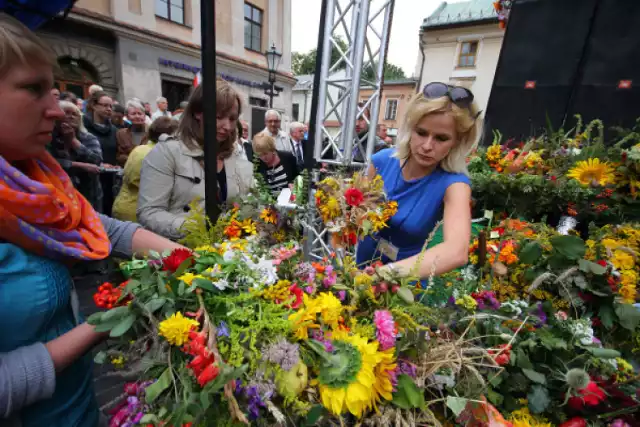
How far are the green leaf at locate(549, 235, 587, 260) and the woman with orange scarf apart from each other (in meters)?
1.74

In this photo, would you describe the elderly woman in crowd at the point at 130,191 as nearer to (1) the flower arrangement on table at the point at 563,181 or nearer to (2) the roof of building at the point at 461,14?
(1) the flower arrangement on table at the point at 563,181

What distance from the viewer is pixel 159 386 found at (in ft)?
2.13

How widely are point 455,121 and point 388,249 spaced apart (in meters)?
0.70

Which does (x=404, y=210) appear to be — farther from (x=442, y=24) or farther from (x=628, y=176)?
(x=442, y=24)

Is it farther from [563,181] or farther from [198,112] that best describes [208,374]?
[563,181]

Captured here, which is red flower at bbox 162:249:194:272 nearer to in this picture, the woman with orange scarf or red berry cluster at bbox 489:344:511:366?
the woman with orange scarf

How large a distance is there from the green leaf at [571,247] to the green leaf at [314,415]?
1.24m

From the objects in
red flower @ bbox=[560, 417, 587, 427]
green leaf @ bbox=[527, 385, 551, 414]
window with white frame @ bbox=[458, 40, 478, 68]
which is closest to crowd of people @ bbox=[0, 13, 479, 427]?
green leaf @ bbox=[527, 385, 551, 414]

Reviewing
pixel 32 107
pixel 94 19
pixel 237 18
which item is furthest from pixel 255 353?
pixel 237 18

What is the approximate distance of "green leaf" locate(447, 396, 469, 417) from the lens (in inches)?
29.1

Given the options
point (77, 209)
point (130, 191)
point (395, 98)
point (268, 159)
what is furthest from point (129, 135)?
point (395, 98)

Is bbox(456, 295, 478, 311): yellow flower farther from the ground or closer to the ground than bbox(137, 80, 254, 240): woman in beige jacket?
closer to the ground

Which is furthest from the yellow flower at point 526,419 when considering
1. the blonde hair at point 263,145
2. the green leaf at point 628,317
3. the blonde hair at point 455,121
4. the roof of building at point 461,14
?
the roof of building at point 461,14

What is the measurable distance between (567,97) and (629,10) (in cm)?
116
